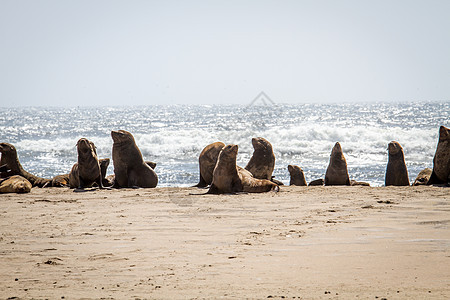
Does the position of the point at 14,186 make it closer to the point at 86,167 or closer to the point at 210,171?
the point at 86,167

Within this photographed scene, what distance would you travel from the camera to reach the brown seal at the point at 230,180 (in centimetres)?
1002

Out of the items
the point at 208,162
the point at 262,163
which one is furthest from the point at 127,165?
the point at 262,163

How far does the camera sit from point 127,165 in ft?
39.8

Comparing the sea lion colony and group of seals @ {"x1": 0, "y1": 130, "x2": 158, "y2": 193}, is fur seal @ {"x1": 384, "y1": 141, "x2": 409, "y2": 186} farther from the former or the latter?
group of seals @ {"x1": 0, "y1": 130, "x2": 158, "y2": 193}

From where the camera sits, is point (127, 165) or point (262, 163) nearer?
point (127, 165)

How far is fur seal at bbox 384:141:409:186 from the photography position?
12819 mm

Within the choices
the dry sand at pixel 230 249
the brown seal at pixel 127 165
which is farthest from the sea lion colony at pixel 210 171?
the dry sand at pixel 230 249

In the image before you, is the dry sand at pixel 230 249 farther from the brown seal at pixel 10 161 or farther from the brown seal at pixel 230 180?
the brown seal at pixel 10 161

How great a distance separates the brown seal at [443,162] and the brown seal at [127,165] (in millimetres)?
6516

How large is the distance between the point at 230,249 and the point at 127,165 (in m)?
7.37

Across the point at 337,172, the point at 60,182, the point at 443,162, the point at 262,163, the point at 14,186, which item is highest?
the point at 443,162

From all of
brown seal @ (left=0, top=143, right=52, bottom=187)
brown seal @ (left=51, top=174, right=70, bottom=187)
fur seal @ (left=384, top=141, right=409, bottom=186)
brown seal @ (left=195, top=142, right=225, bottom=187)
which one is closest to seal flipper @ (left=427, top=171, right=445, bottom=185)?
fur seal @ (left=384, top=141, right=409, bottom=186)

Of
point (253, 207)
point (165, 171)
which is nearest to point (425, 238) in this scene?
point (253, 207)

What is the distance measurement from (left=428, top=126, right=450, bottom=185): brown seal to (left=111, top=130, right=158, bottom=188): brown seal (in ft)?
21.4
